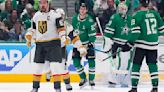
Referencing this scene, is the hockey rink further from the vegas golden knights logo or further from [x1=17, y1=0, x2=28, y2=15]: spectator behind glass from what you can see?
[x1=17, y1=0, x2=28, y2=15]: spectator behind glass

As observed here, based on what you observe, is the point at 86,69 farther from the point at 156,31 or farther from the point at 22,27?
the point at 156,31

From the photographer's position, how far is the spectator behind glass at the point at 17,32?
12.5 metres

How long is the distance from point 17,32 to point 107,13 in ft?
6.35

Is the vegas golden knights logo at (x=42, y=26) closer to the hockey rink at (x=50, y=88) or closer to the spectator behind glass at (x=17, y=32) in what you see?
the hockey rink at (x=50, y=88)

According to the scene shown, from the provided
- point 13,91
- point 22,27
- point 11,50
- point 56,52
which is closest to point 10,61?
point 11,50

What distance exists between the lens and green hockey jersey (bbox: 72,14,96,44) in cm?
1049

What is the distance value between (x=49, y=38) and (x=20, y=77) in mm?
3234

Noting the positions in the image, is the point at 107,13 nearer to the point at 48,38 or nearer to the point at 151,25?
the point at 151,25

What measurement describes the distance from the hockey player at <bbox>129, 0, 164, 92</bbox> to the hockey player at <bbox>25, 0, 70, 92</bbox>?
1071 millimetres

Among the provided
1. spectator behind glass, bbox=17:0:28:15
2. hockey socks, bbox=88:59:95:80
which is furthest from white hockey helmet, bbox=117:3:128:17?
spectator behind glass, bbox=17:0:28:15

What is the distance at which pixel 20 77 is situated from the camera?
12.0 meters

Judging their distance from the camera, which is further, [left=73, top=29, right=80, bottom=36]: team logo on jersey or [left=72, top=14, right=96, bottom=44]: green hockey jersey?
[left=72, top=14, right=96, bottom=44]: green hockey jersey

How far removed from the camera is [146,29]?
29.8 ft

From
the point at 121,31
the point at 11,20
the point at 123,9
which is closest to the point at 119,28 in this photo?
the point at 121,31
